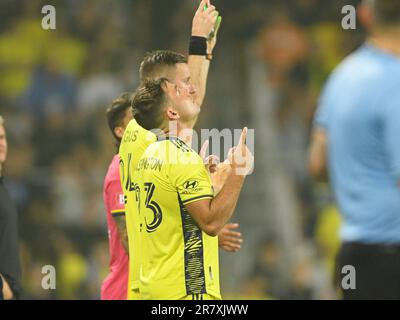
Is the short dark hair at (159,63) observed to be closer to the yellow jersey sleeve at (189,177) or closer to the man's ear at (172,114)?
the man's ear at (172,114)

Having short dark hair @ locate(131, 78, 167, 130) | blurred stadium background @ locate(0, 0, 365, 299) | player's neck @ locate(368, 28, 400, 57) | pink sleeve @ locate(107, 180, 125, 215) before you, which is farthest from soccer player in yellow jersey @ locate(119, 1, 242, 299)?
blurred stadium background @ locate(0, 0, 365, 299)

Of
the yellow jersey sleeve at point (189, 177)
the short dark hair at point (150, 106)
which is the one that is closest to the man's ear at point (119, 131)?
the short dark hair at point (150, 106)

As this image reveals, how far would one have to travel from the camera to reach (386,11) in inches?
156

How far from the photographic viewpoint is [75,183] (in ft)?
38.2

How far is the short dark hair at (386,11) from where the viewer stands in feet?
12.9

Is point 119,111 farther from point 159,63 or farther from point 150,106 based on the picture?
point 150,106

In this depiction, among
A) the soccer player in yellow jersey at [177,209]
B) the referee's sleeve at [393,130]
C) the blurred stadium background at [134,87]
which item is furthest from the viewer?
the blurred stadium background at [134,87]

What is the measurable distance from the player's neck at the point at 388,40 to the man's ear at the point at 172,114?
4.50 ft

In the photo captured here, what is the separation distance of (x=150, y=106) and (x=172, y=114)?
0.38ft

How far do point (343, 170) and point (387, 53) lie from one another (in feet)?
1.59

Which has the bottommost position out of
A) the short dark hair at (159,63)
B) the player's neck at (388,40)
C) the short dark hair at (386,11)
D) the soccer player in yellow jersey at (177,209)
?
the soccer player in yellow jersey at (177,209)

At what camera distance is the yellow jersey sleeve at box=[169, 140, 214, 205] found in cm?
483

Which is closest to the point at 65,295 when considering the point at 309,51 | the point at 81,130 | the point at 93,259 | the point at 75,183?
the point at 93,259

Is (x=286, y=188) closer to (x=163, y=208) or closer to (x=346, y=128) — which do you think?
(x=163, y=208)
